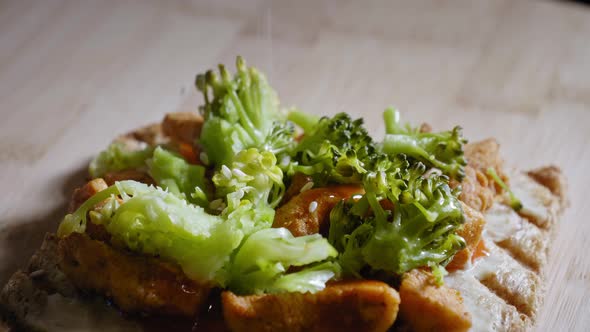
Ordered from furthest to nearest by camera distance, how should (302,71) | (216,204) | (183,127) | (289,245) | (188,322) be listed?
(302,71), (183,127), (216,204), (188,322), (289,245)

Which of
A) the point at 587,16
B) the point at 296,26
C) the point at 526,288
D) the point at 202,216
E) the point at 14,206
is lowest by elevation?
the point at 14,206

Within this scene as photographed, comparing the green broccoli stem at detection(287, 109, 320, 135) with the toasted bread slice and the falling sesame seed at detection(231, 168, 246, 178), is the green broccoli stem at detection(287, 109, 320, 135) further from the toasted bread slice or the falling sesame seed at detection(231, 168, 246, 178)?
the toasted bread slice

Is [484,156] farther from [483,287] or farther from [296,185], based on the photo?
[296,185]

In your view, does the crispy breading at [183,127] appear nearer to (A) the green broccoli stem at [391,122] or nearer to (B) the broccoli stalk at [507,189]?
(A) the green broccoli stem at [391,122]

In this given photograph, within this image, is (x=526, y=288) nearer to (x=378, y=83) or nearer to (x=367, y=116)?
(x=367, y=116)

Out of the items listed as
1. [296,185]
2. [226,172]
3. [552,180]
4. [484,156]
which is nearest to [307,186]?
[296,185]

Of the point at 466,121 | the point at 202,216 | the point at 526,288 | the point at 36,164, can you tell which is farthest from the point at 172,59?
the point at 526,288

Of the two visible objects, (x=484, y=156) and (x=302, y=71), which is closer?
(x=484, y=156)
